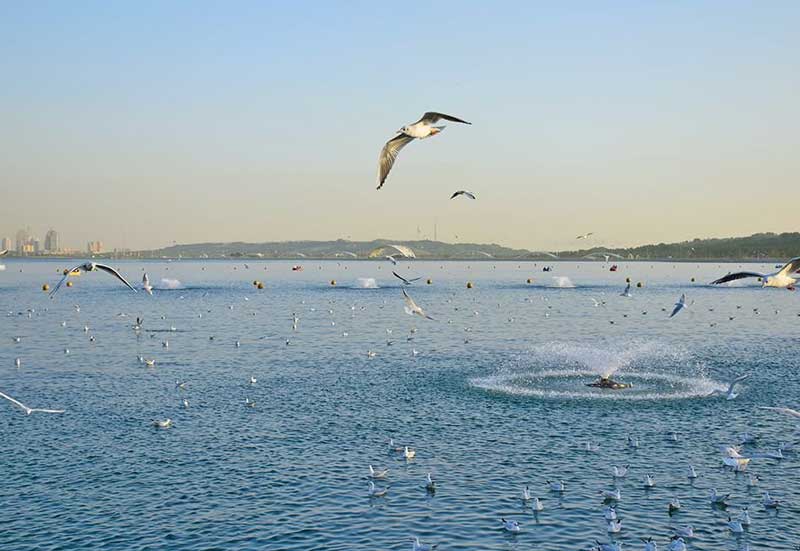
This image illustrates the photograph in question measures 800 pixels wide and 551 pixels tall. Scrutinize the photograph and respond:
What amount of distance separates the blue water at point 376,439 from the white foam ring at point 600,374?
10.6 inches

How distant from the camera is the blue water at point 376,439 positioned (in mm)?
24828

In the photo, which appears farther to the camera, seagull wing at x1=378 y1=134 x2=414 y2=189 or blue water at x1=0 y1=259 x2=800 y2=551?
blue water at x1=0 y1=259 x2=800 y2=551

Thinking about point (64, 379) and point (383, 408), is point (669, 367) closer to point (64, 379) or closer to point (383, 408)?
point (383, 408)

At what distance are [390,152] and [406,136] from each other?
781mm

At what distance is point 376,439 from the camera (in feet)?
114

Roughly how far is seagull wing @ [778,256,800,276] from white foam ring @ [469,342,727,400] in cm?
1209

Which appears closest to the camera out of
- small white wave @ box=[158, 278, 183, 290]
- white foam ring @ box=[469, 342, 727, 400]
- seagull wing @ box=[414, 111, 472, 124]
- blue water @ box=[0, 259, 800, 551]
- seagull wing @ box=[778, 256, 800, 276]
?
seagull wing @ box=[414, 111, 472, 124]

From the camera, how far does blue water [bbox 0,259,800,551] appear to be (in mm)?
24828

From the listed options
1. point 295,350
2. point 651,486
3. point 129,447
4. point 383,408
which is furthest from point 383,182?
point 295,350

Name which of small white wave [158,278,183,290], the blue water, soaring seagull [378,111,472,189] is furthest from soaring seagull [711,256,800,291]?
small white wave [158,278,183,290]

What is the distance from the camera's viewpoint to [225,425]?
3775 cm

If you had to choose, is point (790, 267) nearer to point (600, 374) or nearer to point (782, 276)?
point (782, 276)

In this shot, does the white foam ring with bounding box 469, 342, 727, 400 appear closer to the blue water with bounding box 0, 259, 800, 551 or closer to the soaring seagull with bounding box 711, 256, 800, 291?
the blue water with bounding box 0, 259, 800, 551

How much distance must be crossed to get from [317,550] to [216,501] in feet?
18.3
